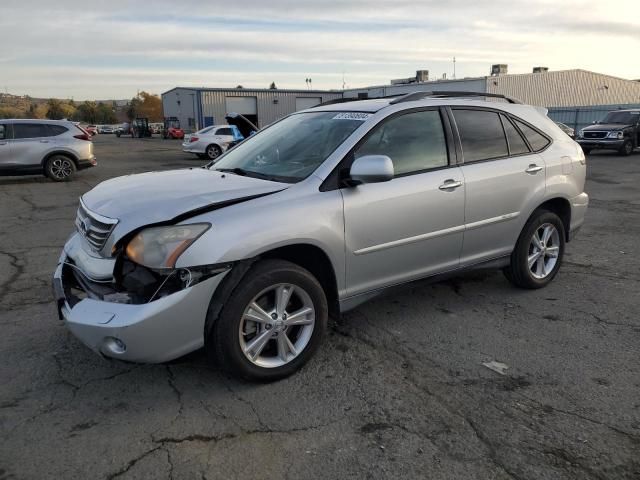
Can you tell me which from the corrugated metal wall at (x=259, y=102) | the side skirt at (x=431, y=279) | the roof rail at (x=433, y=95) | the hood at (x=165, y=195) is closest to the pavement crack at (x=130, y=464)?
the hood at (x=165, y=195)

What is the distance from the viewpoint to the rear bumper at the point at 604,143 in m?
20.3

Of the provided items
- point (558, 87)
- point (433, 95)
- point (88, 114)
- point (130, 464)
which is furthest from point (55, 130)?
point (88, 114)

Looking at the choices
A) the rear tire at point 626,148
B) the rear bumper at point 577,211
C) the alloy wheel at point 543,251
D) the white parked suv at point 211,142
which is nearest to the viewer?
the alloy wheel at point 543,251

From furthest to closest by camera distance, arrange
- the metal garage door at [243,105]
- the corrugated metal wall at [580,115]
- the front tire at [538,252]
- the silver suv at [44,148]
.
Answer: the metal garage door at [243,105]
the corrugated metal wall at [580,115]
the silver suv at [44,148]
the front tire at [538,252]

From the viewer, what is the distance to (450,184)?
4.07 meters

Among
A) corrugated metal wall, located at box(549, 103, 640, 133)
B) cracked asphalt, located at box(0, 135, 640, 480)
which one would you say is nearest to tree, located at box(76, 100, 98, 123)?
corrugated metal wall, located at box(549, 103, 640, 133)

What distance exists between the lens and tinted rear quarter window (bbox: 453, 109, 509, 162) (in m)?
4.32

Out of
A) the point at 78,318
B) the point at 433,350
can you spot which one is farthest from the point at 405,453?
the point at 78,318

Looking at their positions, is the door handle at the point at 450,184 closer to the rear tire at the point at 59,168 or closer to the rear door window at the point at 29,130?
the rear tire at the point at 59,168

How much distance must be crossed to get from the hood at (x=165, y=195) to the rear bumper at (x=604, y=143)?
67.4ft

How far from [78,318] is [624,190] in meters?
12.2

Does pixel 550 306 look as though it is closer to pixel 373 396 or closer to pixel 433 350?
pixel 433 350

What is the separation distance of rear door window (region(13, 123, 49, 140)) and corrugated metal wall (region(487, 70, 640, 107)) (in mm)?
35809

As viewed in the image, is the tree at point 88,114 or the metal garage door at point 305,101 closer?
the metal garage door at point 305,101
